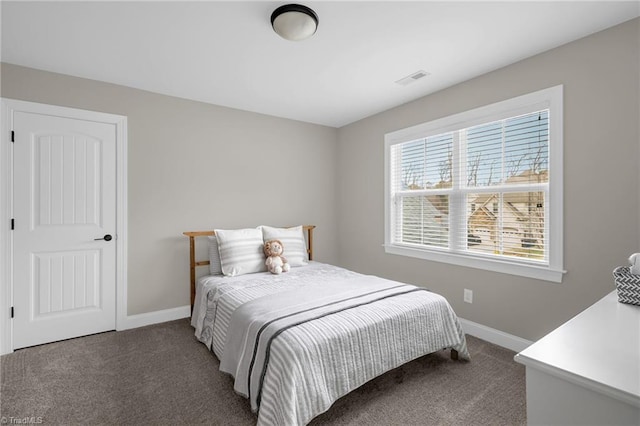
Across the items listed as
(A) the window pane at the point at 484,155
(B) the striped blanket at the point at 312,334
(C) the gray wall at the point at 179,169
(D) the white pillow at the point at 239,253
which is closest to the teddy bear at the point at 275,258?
(D) the white pillow at the point at 239,253

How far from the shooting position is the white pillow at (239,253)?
3006 mm

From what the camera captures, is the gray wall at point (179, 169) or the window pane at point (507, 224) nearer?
the window pane at point (507, 224)

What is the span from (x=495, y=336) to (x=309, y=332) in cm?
191

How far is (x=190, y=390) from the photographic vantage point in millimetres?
2002

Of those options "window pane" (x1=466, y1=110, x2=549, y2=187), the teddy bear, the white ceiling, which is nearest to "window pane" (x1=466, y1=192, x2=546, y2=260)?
"window pane" (x1=466, y1=110, x2=549, y2=187)

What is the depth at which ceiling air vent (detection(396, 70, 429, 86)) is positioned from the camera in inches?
105

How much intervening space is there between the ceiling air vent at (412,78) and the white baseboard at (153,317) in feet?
10.7

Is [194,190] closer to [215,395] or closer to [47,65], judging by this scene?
[47,65]

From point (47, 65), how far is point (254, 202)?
7.29ft

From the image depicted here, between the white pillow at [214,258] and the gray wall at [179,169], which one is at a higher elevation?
the gray wall at [179,169]

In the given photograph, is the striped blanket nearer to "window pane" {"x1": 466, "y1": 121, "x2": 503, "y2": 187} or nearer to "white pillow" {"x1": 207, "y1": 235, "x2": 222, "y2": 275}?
"white pillow" {"x1": 207, "y1": 235, "x2": 222, "y2": 275}

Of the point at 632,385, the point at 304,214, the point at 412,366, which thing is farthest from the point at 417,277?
the point at 632,385

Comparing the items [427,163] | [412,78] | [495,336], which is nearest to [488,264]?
[495,336]

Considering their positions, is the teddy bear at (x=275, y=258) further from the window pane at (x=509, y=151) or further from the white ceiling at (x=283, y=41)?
the window pane at (x=509, y=151)
